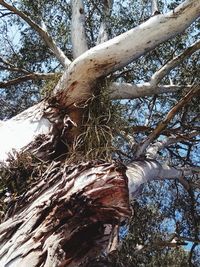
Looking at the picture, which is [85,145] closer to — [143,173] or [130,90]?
[143,173]

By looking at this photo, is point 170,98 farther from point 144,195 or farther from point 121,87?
point 121,87

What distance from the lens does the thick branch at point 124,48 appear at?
3.73 m

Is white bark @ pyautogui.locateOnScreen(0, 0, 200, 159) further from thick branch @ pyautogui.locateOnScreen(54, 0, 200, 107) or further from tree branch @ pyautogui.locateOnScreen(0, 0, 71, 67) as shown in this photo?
tree branch @ pyautogui.locateOnScreen(0, 0, 71, 67)

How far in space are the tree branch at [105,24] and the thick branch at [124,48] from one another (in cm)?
194

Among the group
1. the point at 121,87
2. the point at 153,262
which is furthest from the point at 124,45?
the point at 153,262

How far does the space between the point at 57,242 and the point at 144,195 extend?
18.8ft

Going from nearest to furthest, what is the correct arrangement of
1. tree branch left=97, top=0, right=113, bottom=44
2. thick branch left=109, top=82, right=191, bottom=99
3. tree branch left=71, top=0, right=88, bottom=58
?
thick branch left=109, top=82, right=191, bottom=99 → tree branch left=71, top=0, right=88, bottom=58 → tree branch left=97, top=0, right=113, bottom=44

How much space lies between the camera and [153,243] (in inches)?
280

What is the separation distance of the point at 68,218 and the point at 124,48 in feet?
5.81

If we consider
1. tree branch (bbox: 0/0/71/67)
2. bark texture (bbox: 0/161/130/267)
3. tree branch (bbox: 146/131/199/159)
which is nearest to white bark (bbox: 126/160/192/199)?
tree branch (bbox: 146/131/199/159)

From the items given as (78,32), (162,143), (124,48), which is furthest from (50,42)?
(124,48)

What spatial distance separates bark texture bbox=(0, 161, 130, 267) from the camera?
229 centimetres

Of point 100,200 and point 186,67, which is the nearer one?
point 100,200

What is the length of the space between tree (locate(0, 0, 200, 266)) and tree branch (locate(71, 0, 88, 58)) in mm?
11
